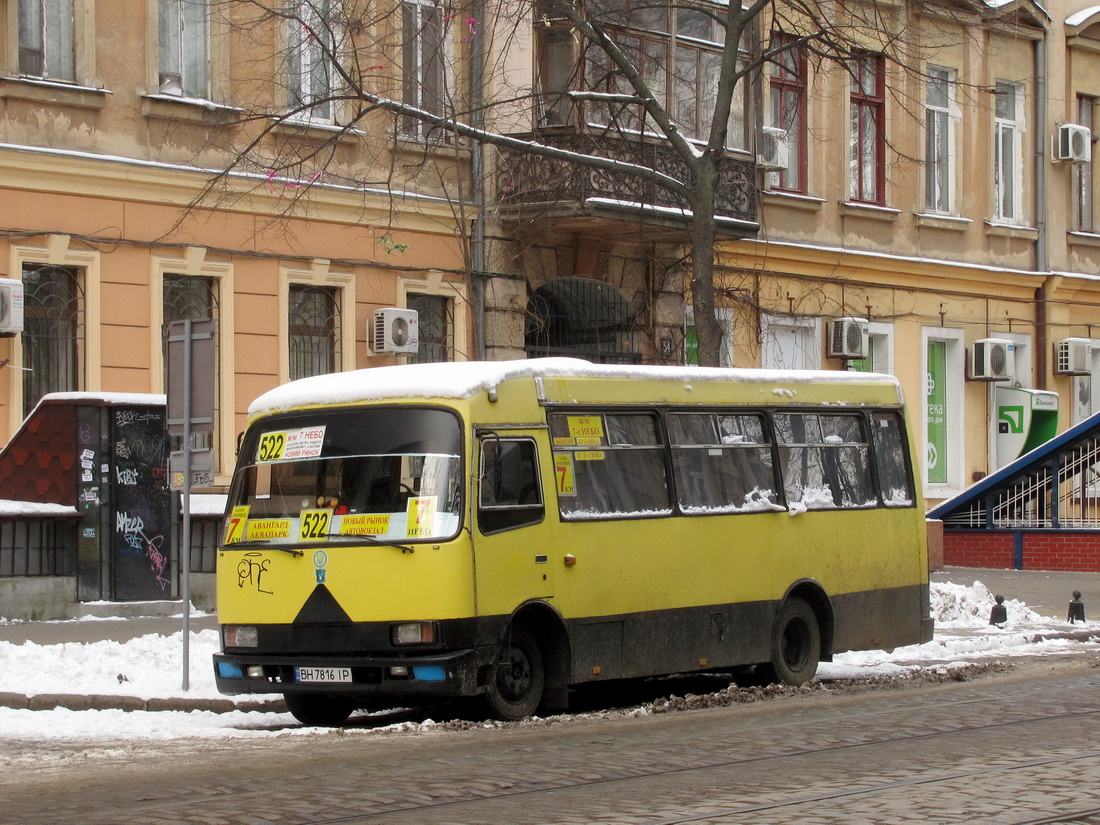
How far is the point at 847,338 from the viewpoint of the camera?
29.3m

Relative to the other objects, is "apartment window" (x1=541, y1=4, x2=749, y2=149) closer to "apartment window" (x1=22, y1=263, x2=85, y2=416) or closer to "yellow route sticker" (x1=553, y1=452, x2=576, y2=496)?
"apartment window" (x1=22, y1=263, x2=85, y2=416)

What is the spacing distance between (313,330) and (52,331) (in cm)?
382

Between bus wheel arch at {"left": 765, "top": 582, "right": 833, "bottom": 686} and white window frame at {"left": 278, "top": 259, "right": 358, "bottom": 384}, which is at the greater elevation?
white window frame at {"left": 278, "top": 259, "right": 358, "bottom": 384}

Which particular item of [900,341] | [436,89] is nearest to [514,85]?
[436,89]

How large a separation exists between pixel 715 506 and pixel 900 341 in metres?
17.6

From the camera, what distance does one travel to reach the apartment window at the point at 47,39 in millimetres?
20062

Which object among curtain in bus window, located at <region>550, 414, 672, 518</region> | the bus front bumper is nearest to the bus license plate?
the bus front bumper

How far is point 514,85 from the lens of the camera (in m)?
24.3

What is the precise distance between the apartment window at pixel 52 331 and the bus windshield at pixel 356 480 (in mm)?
8308

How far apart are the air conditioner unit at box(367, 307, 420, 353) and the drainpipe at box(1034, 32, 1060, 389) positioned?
14.7 meters

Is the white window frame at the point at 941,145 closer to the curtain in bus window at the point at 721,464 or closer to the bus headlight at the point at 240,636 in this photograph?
the curtain in bus window at the point at 721,464

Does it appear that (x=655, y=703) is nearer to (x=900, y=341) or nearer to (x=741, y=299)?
(x=741, y=299)

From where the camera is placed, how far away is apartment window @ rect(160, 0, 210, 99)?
841 inches

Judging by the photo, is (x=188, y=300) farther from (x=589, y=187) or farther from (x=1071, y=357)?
(x=1071, y=357)
